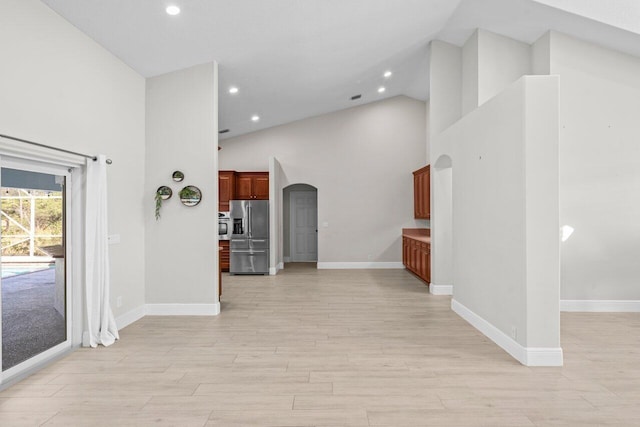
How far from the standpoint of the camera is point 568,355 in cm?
369

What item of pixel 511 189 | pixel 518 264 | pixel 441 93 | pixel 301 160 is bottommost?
pixel 518 264

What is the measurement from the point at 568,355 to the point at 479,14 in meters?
4.54

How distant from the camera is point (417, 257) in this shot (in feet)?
25.9

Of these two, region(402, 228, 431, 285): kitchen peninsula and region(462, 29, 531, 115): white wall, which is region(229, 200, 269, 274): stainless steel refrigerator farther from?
region(462, 29, 531, 115): white wall

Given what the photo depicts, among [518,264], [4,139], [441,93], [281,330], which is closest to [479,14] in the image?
[441,93]

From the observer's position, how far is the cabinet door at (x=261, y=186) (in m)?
9.06

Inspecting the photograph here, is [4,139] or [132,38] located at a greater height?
[132,38]

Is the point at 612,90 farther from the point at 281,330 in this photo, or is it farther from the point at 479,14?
the point at 281,330

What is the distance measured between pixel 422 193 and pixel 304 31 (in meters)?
4.73

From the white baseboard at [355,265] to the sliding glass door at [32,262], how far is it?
6.29 m

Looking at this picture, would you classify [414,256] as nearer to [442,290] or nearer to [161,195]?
[442,290]

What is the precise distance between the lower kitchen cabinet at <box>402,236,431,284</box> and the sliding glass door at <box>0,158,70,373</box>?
556cm

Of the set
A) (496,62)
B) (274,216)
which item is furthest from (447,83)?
(274,216)

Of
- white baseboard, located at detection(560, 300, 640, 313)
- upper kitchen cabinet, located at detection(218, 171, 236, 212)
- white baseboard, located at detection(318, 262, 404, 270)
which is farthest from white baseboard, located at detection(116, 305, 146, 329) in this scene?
white baseboard, located at detection(560, 300, 640, 313)
